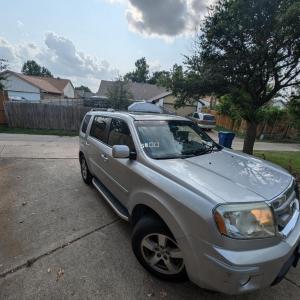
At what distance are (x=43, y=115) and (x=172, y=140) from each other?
48.6ft

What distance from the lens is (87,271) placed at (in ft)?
8.97

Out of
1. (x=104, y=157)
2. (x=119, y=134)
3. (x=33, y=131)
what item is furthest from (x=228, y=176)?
(x=33, y=131)

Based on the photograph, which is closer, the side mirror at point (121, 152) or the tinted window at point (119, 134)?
the side mirror at point (121, 152)

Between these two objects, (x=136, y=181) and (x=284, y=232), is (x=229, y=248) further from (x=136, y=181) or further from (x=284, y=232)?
(x=136, y=181)

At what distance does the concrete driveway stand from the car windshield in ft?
4.62

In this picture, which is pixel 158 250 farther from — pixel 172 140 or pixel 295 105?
pixel 295 105

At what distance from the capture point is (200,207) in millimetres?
1997

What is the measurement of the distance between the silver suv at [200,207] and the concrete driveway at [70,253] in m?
0.30

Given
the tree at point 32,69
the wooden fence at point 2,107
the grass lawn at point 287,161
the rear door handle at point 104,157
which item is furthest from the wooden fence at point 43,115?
the tree at point 32,69

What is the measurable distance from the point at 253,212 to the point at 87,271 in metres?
1.98

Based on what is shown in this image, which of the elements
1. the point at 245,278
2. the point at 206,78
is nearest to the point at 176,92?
the point at 206,78

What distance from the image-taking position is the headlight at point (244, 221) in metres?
1.90

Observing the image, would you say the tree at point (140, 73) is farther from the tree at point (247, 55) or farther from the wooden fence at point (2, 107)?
the tree at point (247, 55)

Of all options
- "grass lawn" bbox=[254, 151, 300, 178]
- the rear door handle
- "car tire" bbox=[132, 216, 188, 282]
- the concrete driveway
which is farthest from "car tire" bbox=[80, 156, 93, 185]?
"grass lawn" bbox=[254, 151, 300, 178]
